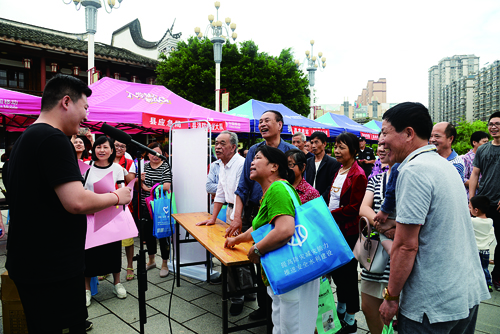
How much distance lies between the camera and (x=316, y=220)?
71.0 inches

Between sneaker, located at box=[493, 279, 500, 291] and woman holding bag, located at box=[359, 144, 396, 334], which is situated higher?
woman holding bag, located at box=[359, 144, 396, 334]

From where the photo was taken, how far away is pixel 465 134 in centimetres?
1313

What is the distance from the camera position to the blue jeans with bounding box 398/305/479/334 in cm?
132

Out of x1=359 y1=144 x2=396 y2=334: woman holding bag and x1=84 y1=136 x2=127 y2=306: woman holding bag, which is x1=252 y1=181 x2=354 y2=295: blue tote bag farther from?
x1=84 y1=136 x2=127 y2=306: woman holding bag

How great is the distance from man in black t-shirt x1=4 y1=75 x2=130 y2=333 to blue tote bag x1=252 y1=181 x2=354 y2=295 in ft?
3.33

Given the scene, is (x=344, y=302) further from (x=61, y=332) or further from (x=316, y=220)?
(x=61, y=332)


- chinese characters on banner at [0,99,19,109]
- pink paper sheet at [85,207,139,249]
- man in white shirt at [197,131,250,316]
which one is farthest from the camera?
chinese characters on banner at [0,99,19,109]

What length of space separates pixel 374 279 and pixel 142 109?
18.4 feet

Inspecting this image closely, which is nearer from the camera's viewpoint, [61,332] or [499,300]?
[61,332]

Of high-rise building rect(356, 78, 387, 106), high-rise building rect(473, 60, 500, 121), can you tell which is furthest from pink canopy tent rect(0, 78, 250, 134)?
high-rise building rect(356, 78, 387, 106)

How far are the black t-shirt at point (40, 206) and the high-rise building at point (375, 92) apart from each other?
99.2 metres

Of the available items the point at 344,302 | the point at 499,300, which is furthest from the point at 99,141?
the point at 499,300

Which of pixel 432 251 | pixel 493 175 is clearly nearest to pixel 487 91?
pixel 493 175

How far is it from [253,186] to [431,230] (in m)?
1.98
